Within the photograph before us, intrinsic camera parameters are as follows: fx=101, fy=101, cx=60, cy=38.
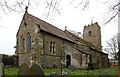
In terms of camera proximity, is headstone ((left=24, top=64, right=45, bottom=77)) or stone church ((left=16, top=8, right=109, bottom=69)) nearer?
headstone ((left=24, top=64, right=45, bottom=77))

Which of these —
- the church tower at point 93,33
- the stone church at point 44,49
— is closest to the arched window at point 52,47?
the stone church at point 44,49

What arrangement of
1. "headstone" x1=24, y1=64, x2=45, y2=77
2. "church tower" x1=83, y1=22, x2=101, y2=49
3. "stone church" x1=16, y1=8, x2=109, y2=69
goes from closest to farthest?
1. "headstone" x1=24, y1=64, x2=45, y2=77
2. "stone church" x1=16, y1=8, x2=109, y2=69
3. "church tower" x1=83, y1=22, x2=101, y2=49

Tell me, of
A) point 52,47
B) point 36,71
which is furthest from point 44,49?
point 36,71

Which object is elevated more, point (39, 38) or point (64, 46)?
point (39, 38)

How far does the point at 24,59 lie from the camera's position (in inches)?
601

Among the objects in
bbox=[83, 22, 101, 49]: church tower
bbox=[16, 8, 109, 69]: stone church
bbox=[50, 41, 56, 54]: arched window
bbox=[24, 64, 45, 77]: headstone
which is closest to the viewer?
bbox=[24, 64, 45, 77]: headstone

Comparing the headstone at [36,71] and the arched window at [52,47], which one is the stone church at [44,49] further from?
the headstone at [36,71]

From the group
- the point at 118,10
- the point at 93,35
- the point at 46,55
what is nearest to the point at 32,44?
the point at 46,55

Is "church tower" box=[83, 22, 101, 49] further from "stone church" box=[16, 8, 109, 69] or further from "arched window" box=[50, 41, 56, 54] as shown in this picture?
"arched window" box=[50, 41, 56, 54]

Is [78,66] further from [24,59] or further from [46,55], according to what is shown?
[24,59]

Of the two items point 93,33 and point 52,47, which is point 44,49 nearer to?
point 52,47

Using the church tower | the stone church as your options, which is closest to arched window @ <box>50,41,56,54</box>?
the stone church

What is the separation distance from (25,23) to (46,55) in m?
6.32

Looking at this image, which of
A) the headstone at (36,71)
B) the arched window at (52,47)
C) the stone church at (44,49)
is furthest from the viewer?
the arched window at (52,47)
